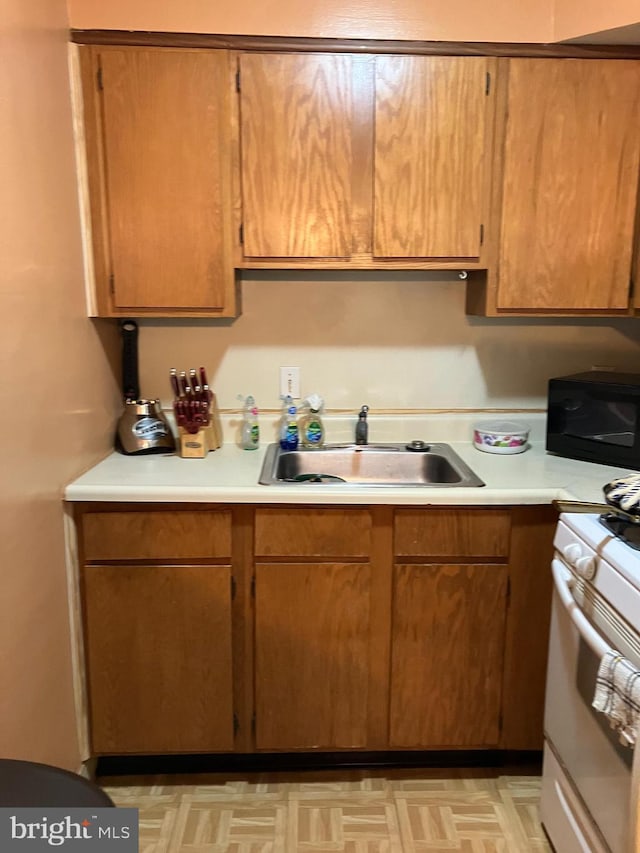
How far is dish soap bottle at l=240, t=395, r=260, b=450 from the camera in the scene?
233 centimetres

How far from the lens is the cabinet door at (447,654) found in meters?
1.92

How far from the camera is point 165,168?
197cm

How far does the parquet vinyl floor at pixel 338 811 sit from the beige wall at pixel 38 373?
1.04ft

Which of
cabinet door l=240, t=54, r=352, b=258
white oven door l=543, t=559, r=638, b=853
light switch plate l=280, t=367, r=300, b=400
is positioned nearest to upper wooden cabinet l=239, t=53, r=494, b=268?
cabinet door l=240, t=54, r=352, b=258

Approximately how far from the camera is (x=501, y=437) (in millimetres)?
2246

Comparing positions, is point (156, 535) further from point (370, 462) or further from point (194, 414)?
point (370, 462)

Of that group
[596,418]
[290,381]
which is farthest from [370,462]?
[596,418]

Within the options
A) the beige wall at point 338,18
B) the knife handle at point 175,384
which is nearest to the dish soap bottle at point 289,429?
the knife handle at point 175,384

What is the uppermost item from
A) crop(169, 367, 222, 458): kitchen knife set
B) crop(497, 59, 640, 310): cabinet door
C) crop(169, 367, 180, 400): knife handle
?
crop(497, 59, 640, 310): cabinet door

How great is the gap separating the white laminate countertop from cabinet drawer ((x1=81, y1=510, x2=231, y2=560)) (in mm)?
59

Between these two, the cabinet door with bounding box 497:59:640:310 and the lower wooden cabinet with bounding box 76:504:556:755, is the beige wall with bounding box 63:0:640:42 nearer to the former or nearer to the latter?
the cabinet door with bounding box 497:59:640:310

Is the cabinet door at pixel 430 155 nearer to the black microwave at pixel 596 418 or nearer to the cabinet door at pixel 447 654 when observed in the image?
the black microwave at pixel 596 418

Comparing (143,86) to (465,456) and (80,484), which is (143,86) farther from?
(465,456)

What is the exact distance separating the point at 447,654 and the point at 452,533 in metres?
0.36
